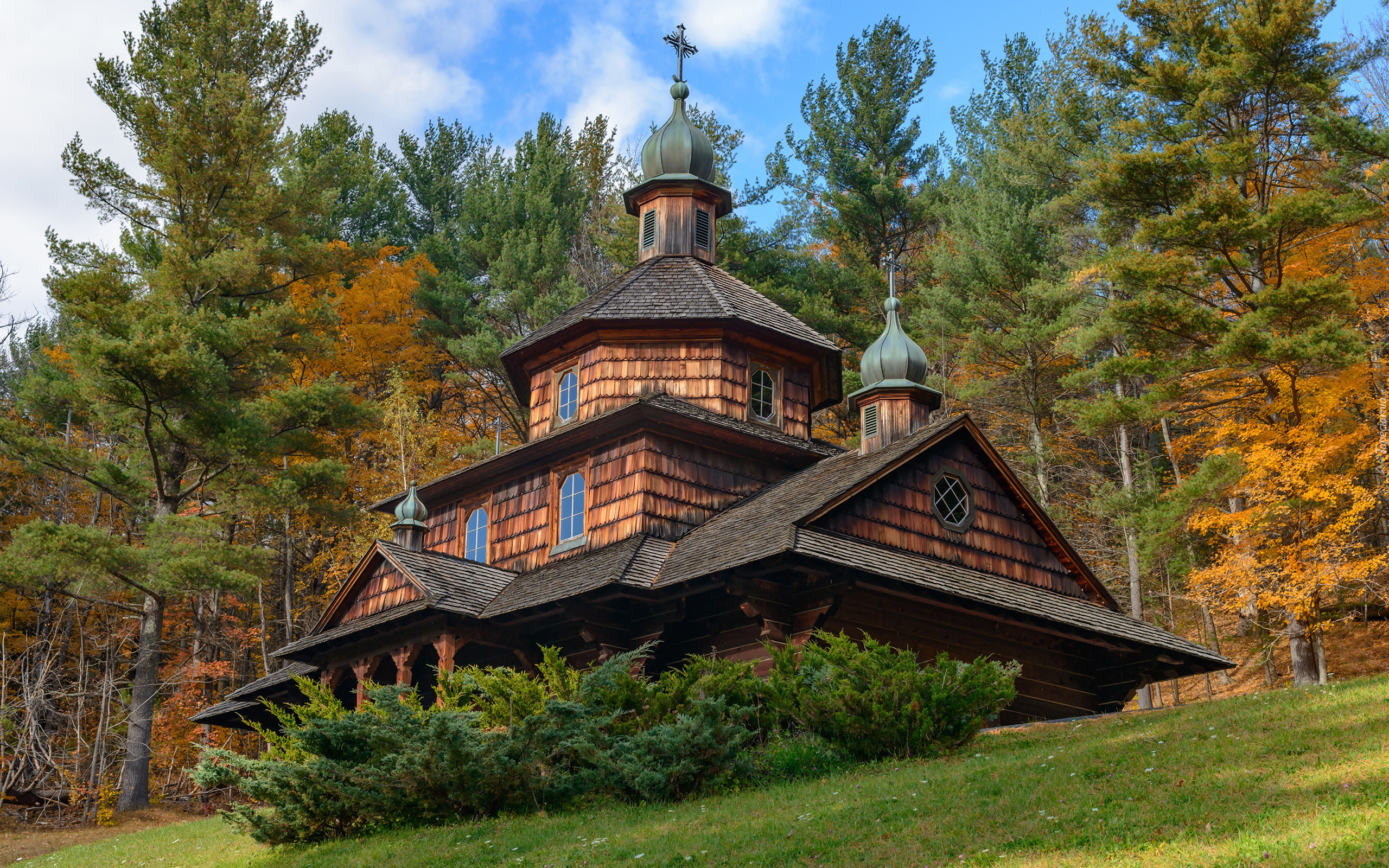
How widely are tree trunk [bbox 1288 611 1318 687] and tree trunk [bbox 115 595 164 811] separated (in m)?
20.9

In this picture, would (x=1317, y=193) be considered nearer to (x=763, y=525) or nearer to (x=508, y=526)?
(x=763, y=525)

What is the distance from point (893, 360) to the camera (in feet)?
69.5

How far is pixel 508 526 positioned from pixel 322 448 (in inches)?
296

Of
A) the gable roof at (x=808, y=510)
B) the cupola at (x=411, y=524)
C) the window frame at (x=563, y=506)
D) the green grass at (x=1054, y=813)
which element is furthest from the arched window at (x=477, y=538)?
the green grass at (x=1054, y=813)

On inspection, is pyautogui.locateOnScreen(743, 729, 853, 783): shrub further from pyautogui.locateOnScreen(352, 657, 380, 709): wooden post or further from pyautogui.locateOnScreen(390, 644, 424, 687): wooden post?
pyautogui.locateOnScreen(352, 657, 380, 709): wooden post

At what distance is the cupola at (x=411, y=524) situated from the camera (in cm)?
2136

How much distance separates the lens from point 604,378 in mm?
21750

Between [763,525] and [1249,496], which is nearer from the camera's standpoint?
[763,525]

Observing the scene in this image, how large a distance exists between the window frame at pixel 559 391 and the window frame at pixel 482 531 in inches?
74.9

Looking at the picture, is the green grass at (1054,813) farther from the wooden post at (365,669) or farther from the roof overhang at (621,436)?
the roof overhang at (621,436)

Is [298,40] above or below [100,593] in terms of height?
above

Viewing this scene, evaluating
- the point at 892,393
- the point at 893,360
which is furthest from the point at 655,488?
the point at 893,360

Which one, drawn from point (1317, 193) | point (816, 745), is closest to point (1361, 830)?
point (816, 745)

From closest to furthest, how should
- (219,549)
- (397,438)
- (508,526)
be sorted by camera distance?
(508,526)
(219,549)
(397,438)
